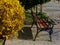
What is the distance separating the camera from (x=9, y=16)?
7.27 metres

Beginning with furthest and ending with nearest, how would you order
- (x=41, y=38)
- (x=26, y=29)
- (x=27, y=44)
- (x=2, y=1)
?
1. (x=26, y=29)
2. (x=41, y=38)
3. (x=27, y=44)
4. (x=2, y=1)

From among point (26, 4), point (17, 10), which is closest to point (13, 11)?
point (17, 10)

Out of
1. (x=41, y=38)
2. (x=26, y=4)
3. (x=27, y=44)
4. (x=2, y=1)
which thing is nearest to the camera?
(x=2, y=1)

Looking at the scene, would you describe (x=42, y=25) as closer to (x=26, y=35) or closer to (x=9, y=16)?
(x=26, y=35)

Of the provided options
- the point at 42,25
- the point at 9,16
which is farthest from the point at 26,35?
the point at 9,16

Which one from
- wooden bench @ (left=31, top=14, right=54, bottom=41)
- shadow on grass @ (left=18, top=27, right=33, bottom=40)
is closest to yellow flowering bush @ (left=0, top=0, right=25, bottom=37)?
wooden bench @ (left=31, top=14, right=54, bottom=41)

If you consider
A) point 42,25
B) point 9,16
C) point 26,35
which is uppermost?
point 9,16

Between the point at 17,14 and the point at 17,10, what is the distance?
113mm

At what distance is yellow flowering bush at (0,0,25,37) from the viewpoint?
23.6ft

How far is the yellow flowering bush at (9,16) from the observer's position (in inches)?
283

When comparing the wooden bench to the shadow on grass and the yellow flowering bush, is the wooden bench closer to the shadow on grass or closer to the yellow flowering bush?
the shadow on grass

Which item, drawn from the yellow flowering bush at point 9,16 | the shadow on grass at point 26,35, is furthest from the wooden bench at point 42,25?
the yellow flowering bush at point 9,16

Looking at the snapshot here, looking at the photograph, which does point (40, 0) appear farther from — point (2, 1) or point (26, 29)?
point (2, 1)

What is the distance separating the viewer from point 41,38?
10875 millimetres
